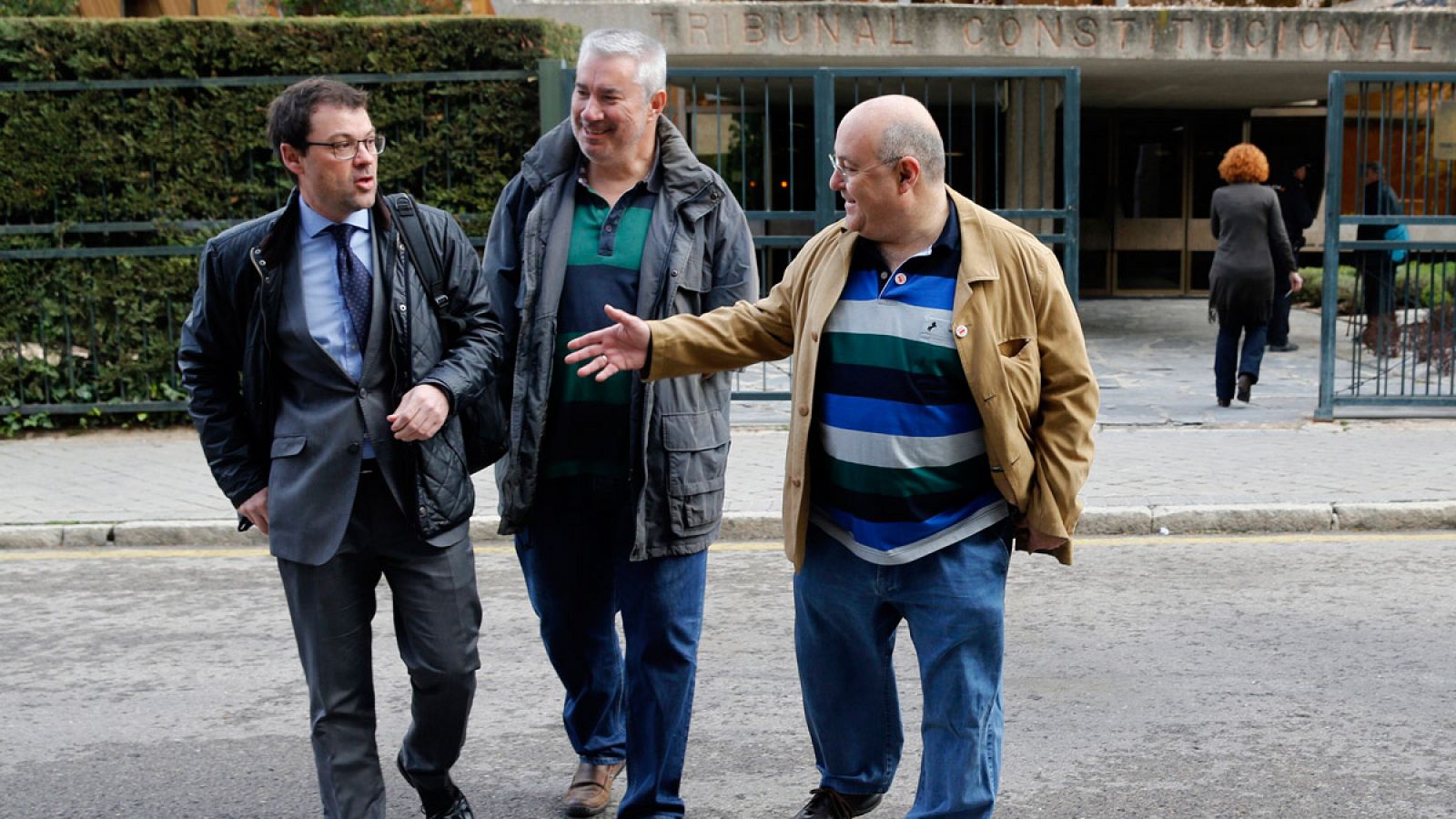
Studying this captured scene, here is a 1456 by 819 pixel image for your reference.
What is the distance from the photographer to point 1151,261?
22688 millimetres

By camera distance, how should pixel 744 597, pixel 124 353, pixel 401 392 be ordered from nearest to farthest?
1. pixel 401 392
2. pixel 744 597
3. pixel 124 353

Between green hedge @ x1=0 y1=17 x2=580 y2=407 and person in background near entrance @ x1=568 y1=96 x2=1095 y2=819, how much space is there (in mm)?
7219

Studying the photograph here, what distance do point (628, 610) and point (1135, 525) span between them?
14.5ft

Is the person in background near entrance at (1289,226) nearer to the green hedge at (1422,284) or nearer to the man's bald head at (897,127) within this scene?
the green hedge at (1422,284)

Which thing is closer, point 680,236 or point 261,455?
point 261,455

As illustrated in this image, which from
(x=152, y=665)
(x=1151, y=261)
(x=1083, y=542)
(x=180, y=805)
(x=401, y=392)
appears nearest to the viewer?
(x=401, y=392)

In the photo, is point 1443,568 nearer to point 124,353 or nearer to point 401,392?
point 401,392

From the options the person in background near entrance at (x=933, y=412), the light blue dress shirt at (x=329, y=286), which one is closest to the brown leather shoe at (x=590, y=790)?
the person in background near entrance at (x=933, y=412)

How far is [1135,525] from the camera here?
787 cm

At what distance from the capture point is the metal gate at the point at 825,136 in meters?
10.4

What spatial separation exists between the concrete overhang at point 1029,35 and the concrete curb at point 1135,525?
8.88 meters

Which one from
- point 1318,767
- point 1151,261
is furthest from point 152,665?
point 1151,261

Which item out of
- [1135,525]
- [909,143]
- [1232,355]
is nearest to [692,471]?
[909,143]

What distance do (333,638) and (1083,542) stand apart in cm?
479
